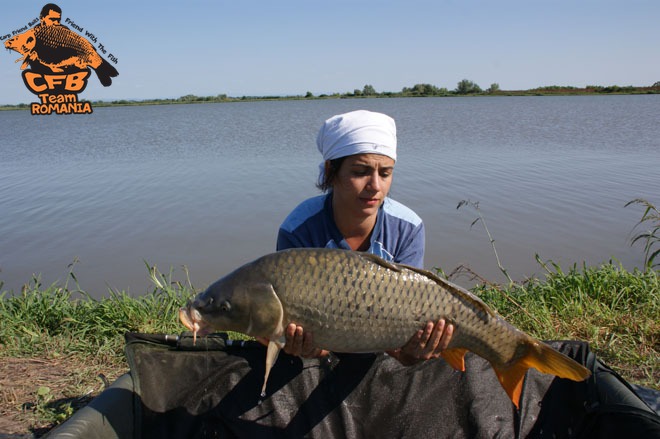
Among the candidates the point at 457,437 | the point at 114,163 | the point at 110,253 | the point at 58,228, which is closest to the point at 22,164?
the point at 114,163

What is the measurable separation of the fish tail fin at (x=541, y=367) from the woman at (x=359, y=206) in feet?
0.88

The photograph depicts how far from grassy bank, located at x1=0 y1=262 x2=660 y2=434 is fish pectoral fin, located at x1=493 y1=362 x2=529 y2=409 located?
107cm

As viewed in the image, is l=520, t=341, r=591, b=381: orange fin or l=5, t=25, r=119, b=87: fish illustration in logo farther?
l=5, t=25, r=119, b=87: fish illustration in logo

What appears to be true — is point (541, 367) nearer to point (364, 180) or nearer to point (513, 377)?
point (513, 377)

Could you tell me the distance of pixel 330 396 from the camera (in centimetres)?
240

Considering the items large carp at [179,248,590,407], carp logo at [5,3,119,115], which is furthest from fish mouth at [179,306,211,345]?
carp logo at [5,3,119,115]

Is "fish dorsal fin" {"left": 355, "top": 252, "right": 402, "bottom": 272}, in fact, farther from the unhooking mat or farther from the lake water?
the lake water

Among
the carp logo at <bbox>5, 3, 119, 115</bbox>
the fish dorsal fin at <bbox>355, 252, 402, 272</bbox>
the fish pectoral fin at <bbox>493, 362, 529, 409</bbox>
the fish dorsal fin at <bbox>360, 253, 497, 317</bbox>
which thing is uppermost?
the carp logo at <bbox>5, 3, 119, 115</bbox>

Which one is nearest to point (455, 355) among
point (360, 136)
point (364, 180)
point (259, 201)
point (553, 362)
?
point (553, 362)

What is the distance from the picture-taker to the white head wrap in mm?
2188

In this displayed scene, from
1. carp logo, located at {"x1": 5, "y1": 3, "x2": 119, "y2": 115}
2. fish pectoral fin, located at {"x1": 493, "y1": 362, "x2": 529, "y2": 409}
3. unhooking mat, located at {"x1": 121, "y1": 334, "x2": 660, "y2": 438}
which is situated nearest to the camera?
fish pectoral fin, located at {"x1": 493, "y1": 362, "x2": 529, "y2": 409}

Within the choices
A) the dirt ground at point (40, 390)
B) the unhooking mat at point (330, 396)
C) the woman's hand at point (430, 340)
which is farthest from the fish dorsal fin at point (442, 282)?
the dirt ground at point (40, 390)

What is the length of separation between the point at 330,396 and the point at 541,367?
3.14 feet

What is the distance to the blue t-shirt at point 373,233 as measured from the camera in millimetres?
2420
